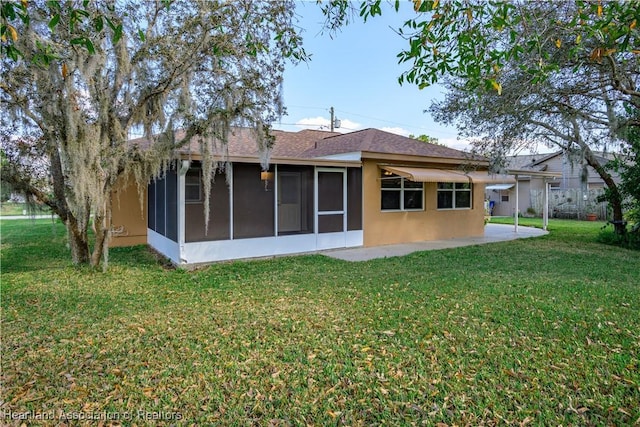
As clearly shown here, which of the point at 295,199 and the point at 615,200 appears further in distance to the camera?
the point at 615,200

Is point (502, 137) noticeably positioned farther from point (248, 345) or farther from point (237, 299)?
point (248, 345)

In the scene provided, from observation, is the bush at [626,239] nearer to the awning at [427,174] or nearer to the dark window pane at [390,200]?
the awning at [427,174]

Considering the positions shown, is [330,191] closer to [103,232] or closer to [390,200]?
[390,200]

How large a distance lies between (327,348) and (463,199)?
36.9ft

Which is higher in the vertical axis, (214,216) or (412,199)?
(412,199)

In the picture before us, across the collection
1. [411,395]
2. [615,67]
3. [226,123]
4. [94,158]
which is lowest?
[411,395]

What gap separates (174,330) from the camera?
4.53 m

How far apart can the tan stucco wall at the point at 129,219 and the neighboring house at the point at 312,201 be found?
0.10ft

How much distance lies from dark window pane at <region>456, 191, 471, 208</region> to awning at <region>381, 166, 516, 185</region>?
34.9 inches

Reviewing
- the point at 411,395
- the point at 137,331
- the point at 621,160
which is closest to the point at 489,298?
the point at 411,395

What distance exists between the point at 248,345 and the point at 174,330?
3.46ft

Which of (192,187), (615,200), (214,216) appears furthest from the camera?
A: (615,200)

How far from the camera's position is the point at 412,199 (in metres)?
12.4

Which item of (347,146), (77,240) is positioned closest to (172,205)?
(77,240)
